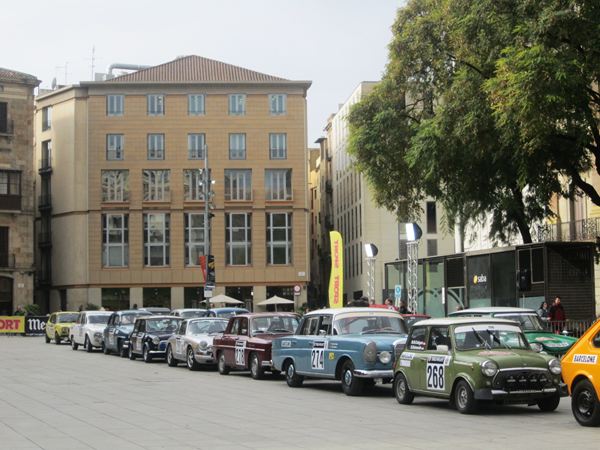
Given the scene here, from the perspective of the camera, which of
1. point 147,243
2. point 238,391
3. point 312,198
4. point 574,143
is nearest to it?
point 238,391

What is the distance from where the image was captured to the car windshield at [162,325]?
34531 millimetres

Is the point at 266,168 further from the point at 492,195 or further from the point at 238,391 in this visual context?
the point at 238,391

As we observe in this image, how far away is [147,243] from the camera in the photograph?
272 feet

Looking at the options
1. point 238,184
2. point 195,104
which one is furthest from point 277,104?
point 238,184

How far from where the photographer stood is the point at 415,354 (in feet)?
60.6

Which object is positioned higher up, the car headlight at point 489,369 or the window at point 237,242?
the window at point 237,242

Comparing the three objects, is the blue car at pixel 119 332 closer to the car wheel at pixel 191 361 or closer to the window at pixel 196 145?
the car wheel at pixel 191 361

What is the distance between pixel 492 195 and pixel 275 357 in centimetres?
1423

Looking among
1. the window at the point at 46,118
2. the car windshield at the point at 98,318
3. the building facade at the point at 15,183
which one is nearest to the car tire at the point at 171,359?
the car windshield at the point at 98,318

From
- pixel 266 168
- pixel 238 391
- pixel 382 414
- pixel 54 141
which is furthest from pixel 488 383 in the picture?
pixel 54 141

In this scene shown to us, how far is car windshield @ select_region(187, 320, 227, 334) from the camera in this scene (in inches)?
1203

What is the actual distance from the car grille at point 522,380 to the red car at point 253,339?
31.4ft

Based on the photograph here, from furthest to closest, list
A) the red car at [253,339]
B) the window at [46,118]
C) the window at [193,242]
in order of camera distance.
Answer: the window at [46,118], the window at [193,242], the red car at [253,339]

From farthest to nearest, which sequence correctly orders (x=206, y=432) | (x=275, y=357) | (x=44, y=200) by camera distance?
(x=44, y=200)
(x=275, y=357)
(x=206, y=432)
